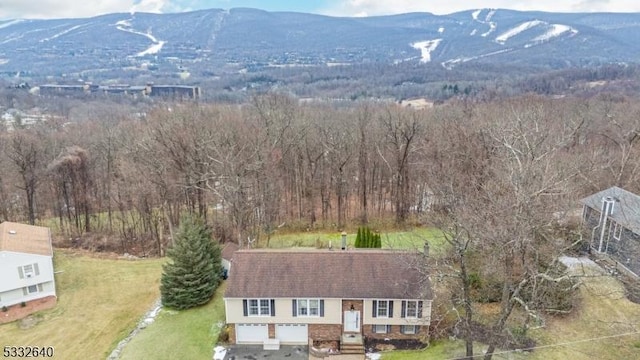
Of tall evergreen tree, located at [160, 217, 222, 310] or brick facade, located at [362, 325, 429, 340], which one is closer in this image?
brick facade, located at [362, 325, 429, 340]

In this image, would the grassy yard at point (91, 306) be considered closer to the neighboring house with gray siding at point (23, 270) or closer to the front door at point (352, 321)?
the neighboring house with gray siding at point (23, 270)

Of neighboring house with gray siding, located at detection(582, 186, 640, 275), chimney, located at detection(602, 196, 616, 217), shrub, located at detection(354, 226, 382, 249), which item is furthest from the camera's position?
shrub, located at detection(354, 226, 382, 249)

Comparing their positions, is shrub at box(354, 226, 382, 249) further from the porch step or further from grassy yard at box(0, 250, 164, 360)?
grassy yard at box(0, 250, 164, 360)

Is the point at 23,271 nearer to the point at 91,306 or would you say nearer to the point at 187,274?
the point at 91,306

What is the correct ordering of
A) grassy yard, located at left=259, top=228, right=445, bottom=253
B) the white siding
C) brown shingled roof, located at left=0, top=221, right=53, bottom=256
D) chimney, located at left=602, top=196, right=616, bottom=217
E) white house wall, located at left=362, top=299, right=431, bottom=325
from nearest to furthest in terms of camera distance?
white house wall, located at left=362, top=299, right=431, bottom=325 → the white siding → brown shingled roof, located at left=0, top=221, right=53, bottom=256 → chimney, located at left=602, top=196, right=616, bottom=217 → grassy yard, located at left=259, top=228, right=445, bottom=253

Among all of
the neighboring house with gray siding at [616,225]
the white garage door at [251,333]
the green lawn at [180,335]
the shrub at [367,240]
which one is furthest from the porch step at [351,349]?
the neighboring house with gray siding at [616,225]

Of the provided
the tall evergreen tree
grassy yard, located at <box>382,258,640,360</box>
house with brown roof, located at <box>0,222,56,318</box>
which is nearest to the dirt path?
the tall evergreen tree

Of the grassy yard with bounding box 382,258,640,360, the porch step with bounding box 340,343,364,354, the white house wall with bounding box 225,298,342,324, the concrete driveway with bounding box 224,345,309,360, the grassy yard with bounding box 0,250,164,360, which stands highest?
the white house wall with bounding box 225,298,342,324
